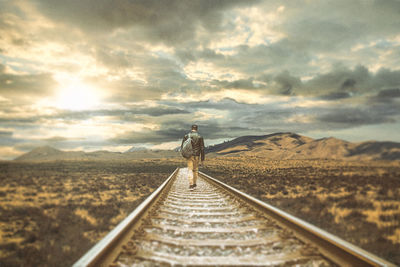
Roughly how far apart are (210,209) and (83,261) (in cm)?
378

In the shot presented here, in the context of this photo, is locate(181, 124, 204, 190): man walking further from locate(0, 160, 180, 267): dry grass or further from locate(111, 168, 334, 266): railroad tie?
locate(111, 168, 334, 266): railroad tie

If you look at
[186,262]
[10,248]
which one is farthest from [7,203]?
[186,262]

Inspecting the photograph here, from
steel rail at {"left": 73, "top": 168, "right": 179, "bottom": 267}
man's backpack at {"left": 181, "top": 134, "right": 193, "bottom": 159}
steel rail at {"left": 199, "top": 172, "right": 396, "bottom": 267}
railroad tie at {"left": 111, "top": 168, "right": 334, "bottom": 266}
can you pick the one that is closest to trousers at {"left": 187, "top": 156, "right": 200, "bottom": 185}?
man's backpack at {"left": 181, "top": 134, "right": 193, "bottom": 159}

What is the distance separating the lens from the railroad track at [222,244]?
9.04ft

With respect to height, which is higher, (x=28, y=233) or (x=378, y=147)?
(x=378, y=147)

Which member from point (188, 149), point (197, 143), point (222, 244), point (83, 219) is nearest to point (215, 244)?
point (222, 244)

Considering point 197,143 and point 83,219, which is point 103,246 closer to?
point 83,219

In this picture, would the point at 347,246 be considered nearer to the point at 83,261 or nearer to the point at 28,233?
the point at 83,261

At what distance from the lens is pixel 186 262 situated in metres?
2.80

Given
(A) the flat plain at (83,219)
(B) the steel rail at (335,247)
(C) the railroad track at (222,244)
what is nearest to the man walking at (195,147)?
(A) the flat plain at (83,219)

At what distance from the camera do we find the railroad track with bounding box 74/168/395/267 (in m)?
2.75

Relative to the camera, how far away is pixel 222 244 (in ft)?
10.9

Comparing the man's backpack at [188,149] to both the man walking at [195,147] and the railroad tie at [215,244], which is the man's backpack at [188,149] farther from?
the railroad tie at [215,244]

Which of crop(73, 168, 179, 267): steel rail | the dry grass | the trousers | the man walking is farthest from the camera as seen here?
the trousers
